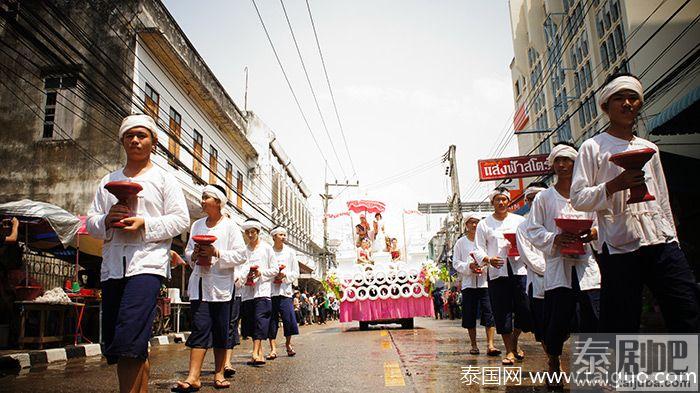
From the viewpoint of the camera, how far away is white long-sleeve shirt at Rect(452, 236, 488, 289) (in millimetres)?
7605

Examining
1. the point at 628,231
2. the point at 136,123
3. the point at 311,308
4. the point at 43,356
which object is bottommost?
the point at 43,356

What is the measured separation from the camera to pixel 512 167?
67.6 feet

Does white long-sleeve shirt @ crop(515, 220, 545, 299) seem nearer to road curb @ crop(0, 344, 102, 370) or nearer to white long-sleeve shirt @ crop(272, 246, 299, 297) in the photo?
white long-sleeve shirt @ crop(272, 246, 299, 297)

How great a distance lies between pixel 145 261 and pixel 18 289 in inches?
307

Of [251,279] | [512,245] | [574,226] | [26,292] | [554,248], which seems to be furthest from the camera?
[26,292]

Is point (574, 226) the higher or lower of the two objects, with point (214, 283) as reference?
higher

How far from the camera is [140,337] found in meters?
3.40

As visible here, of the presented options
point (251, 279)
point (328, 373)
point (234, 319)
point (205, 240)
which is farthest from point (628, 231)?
point (251, 279)

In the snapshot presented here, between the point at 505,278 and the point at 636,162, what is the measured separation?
3597 millimetres

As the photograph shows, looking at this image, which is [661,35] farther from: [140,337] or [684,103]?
[140,337]

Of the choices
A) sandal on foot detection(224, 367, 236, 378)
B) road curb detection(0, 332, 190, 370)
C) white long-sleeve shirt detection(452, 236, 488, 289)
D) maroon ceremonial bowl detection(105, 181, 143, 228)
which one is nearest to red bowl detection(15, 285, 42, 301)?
road curb detection(0, 332, 190, 370)

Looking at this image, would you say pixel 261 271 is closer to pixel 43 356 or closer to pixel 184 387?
pixel 184 387

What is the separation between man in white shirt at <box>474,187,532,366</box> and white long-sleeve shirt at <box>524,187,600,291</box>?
1.52m

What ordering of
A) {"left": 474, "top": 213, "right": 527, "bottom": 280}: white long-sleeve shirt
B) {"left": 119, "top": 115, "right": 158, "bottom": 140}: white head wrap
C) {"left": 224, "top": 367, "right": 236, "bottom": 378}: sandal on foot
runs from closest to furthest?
{"left": 119, "top": 115, "right": 158, "bottom": 140}: white head wrap
{"left": 224, "top": 367, "right": 236, "bottom": 378}: sandal on foot
{"left": 474, "top": 213, "right": 527, "bottom": 280}: white long-sleeve shirt
